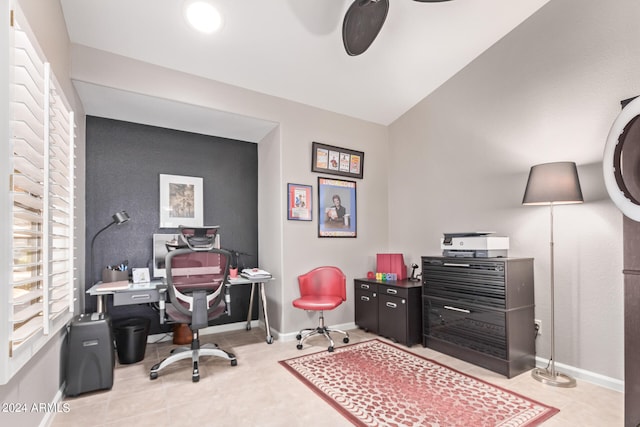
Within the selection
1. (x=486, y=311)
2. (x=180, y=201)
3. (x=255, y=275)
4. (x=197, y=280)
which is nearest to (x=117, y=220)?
(x=180, y=201)

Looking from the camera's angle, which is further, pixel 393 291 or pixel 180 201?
pixel 180 201

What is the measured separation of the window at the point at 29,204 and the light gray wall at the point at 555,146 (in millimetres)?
3661

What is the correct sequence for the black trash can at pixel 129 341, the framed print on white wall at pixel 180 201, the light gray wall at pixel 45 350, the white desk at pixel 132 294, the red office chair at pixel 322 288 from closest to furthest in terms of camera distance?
the light gray wall at pixel 45 350, the white desk at pixel 132 294, the black trash can at pixel 129 341, the red office chair at pixel 322 288, the framed print on white wall at pixel 180 201

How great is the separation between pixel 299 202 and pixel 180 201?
1.43 metres

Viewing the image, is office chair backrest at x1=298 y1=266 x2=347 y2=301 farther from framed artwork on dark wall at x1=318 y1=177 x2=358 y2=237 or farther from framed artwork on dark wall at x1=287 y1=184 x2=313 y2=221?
framed artwork on dark wall at x1=287 y1=184 x2=313 y2=221

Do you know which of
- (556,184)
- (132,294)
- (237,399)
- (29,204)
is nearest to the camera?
(29,204)

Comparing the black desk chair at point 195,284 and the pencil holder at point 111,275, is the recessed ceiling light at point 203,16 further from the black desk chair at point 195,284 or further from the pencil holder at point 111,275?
the pencil holder at point 111,275

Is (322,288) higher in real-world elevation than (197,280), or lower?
lower

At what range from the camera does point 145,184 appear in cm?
380

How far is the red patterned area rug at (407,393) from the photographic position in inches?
84.7

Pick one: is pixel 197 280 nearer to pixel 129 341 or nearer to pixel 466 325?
pixel 129 341

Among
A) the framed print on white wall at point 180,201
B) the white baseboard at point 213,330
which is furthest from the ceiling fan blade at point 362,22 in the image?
the white baseboard at point 213,330

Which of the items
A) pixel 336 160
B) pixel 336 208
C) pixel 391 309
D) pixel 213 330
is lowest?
pixel 213 330

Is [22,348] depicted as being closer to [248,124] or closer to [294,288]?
[294,288]
